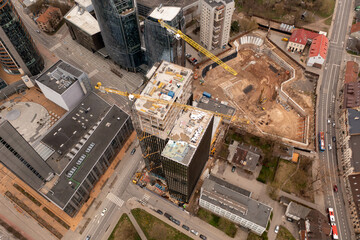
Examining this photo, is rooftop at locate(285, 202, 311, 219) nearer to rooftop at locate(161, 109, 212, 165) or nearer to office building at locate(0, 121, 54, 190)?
rooftop at locate(161, 109, 212, 165)

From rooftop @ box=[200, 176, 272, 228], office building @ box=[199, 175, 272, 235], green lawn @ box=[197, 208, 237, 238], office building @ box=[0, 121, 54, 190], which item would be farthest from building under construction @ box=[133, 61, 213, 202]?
office building @ box=[0, 121, 54, 190]

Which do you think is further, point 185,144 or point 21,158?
point 21,158

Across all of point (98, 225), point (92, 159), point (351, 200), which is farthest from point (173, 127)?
point (351, 200)

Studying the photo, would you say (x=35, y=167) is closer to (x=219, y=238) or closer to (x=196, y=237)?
(x=196, y=237)

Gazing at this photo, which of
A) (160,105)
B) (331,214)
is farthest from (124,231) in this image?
(331,214)

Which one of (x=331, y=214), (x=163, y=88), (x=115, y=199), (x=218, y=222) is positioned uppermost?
(x=331, y=214)

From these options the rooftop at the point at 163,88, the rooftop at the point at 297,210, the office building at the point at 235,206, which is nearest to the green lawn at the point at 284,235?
the rooftop at the point at 297,210

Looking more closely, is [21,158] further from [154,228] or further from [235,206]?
[235,206]
